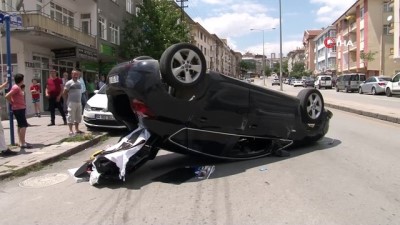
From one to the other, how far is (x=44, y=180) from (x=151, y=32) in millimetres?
28007

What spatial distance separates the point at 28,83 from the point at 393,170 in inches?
685

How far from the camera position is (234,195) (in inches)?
220

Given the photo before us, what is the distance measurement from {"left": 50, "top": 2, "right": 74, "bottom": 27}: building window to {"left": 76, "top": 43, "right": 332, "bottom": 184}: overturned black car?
1735cm

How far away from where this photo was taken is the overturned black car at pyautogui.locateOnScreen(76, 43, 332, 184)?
6262 millimetres

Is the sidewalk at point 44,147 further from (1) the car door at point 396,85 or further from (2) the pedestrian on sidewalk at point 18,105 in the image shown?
(1) the car door at point 396,85

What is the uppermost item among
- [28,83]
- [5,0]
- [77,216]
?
[5,0]

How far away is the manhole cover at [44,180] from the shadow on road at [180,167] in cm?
97

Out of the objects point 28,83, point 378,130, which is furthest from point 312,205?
point 28,83

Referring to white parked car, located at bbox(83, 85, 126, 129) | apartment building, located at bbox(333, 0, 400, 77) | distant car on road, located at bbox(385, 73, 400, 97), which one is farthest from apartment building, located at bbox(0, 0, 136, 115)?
apartment building, located at bbox(333, 0, 400, 77)

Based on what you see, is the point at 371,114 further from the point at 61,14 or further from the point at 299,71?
the point at 299,71

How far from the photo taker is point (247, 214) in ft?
15.9

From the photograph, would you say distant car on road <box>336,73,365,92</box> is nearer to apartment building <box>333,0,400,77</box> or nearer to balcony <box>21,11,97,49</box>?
apartment building <box>333,0,400,77</box>

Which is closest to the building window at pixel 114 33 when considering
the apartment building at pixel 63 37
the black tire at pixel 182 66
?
the apartment building at pixel 63 37

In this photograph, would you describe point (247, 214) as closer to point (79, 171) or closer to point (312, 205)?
point (312, 205)
